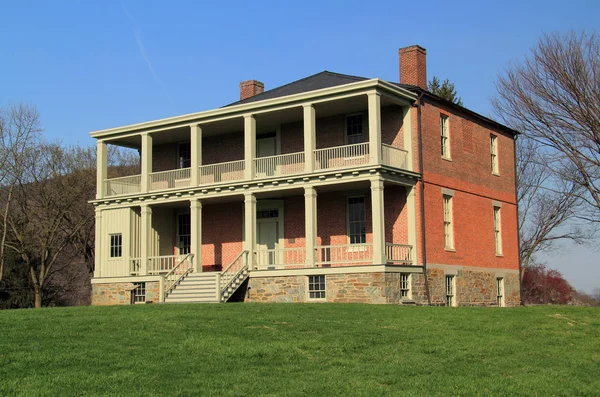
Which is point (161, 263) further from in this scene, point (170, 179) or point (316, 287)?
point (316, 287)

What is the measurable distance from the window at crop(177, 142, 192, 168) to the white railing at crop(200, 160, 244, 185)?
2.19 m

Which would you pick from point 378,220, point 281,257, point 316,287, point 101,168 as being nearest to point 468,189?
point 378,220

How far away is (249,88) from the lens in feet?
116

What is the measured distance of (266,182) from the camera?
27031mm

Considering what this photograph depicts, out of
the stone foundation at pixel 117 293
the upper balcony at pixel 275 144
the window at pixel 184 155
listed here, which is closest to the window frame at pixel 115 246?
the stone foundation at pixel 117 293

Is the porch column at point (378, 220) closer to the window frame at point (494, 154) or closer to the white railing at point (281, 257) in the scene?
the white railing at point (281, 257)

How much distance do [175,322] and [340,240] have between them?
12160 mm

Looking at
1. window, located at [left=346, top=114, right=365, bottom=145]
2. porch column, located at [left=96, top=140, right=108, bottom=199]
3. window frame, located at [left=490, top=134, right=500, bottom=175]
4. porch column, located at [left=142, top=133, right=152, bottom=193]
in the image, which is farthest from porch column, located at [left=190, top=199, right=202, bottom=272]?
window frame, located at [left=490, top=134, right=500, bottom=175]

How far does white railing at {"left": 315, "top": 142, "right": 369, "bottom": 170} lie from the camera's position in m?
26.0

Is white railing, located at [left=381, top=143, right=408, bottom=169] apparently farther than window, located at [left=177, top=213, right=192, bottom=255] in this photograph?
No

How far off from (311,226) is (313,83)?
6.23 meters

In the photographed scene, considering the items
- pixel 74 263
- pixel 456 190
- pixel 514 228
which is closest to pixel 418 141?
pixel 456 190

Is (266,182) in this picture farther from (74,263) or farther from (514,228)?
(74,263)

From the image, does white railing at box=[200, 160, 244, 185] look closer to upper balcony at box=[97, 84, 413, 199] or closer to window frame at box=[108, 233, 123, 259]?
upper balcony at box=[97, 84, 413, 199]
